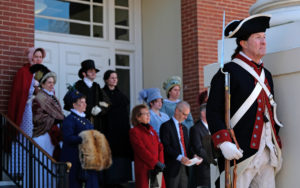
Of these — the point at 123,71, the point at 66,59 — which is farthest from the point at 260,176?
the point at 123,71

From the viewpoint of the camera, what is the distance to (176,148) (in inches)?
359

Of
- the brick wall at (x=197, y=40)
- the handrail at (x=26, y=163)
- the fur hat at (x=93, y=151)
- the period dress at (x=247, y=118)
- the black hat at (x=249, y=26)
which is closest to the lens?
the period dress at (x=247, y=118)

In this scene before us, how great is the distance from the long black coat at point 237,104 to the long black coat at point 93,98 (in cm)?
464

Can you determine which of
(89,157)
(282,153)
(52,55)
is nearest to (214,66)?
(282,153)

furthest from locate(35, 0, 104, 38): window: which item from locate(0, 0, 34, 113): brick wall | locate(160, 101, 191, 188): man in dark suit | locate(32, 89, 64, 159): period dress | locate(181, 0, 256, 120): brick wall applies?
locate(160, 101, 191, 188): man in dark suit

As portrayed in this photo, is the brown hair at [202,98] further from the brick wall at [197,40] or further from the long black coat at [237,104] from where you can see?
the long black coat at [237,104]

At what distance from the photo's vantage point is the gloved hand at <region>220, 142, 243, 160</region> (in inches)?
182

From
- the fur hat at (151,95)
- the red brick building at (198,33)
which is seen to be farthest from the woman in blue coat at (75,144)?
the red brick building at (198,33)

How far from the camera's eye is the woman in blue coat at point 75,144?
27.8ft

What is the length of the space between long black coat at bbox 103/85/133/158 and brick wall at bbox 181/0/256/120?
2217mm

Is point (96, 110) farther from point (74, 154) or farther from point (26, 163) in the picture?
point (26, 163)

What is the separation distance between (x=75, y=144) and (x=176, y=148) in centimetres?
163

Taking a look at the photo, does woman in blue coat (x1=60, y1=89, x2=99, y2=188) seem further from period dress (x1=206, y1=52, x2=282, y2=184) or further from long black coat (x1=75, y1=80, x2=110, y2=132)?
period dress (x1=206, y1=52, x2=282, y2=184)

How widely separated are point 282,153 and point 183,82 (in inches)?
262
